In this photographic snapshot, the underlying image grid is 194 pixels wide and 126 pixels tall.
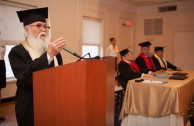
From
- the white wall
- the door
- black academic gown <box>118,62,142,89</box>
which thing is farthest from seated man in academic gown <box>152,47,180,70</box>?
the white wall

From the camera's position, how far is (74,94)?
1033 mm

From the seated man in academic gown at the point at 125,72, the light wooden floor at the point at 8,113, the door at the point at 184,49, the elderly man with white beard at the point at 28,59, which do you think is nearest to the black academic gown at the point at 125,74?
the seated man in academic gown at the point at 125,72

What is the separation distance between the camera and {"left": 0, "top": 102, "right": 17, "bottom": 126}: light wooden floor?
3.68 metres

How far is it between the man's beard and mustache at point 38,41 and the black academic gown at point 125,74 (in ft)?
9.63

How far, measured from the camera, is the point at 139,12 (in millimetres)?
10609

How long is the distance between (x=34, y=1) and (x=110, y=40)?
374 cm

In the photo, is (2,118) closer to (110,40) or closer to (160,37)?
(110,40)

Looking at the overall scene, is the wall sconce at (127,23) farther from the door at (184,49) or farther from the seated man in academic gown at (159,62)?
the seated man in academic gown at (159,62)

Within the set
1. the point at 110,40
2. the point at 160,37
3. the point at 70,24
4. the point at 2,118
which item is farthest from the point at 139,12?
the point at 2,118

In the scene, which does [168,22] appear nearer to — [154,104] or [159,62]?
[159,62]

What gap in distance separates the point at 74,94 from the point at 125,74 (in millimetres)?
3324

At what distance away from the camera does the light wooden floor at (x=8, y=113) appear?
3.68m

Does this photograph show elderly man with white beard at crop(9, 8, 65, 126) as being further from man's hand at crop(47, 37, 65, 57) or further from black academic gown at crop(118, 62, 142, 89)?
black academic gown at crop(118, 62, 142, 89)

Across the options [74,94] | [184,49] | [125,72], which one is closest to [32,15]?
[74,94]
